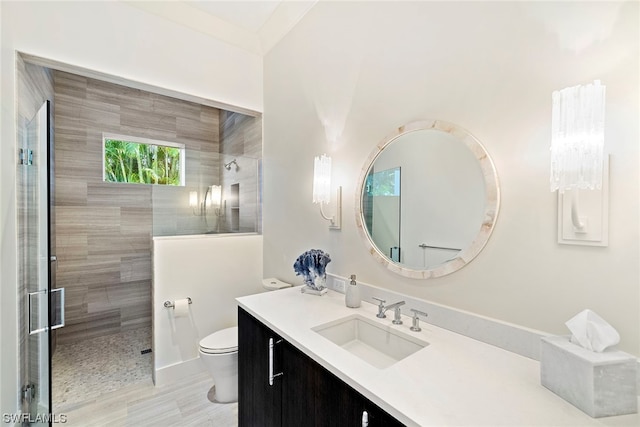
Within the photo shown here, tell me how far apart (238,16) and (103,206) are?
96.0 inches

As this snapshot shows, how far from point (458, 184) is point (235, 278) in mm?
2179

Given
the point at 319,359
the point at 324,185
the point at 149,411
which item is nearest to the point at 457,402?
the point at 319,359

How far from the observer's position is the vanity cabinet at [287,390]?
0.94m

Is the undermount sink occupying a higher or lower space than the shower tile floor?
higher

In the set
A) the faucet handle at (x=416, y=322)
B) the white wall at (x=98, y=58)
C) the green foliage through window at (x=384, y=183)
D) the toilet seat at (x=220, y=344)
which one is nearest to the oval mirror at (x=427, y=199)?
the green foliage through window at (x=384, y=183)

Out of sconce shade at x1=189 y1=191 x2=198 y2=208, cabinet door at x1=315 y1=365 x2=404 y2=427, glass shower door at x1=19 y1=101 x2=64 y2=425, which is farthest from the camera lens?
sconce shade at x1=189 y1=191 x2=198 y2=208

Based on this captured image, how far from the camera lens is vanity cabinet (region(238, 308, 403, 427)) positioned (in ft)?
3.07

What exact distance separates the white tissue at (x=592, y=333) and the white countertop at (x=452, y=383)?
176mm

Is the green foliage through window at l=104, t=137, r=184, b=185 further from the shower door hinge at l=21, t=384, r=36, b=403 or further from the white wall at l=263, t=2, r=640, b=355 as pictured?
the white wall at l=263, t=2, r=640, b=355

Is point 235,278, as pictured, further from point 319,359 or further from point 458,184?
point 458,184

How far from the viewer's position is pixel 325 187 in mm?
1927

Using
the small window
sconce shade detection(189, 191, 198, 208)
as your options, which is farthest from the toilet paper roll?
the small window

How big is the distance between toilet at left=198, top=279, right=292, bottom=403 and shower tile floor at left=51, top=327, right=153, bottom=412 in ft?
2.58

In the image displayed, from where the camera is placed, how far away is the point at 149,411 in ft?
6.50
